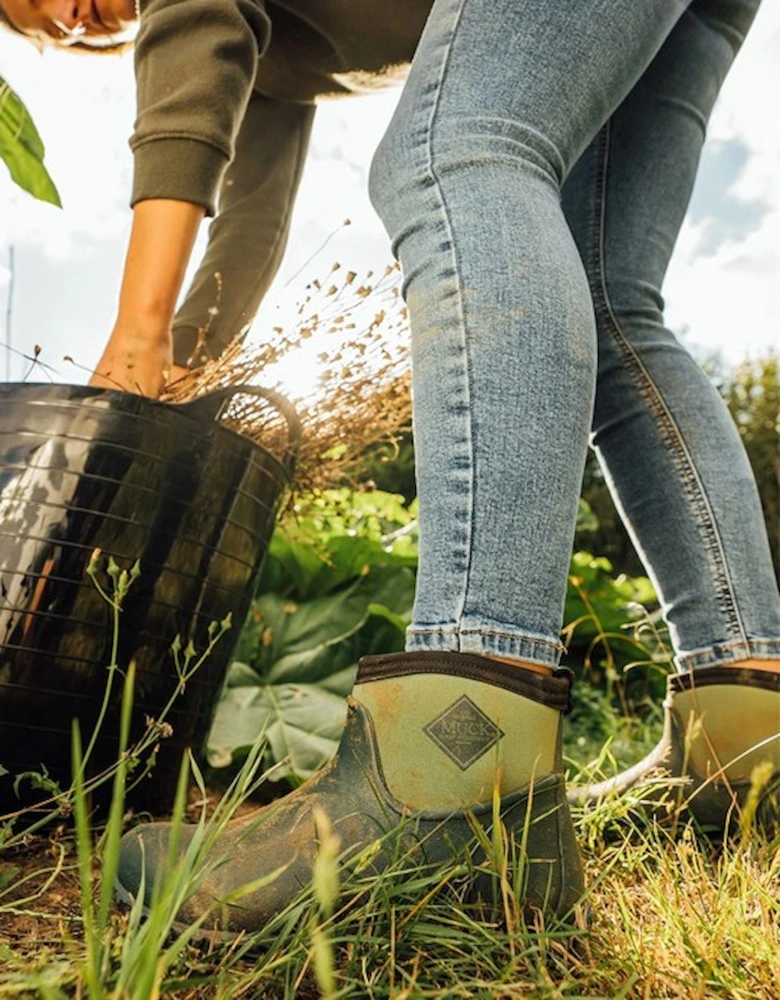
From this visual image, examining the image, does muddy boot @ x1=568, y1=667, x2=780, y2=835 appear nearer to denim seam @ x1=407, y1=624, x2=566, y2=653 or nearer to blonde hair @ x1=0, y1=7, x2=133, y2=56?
denim seam @ x1=407, y1=624, x2=566, y2=653

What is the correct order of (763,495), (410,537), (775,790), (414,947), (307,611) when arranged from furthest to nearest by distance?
1. (763,495)
2. (410,537)
3. (307,611)
4. (775,790)
5. (414,947)

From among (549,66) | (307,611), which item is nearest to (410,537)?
(307,611)

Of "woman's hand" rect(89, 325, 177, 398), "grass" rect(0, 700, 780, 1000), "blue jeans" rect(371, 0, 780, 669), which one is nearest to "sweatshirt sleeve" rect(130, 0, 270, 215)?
"woman's hand" rect(89, 325, 177, 398)

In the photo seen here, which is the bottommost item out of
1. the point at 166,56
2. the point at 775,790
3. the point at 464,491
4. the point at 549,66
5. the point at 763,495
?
the point at 775,790

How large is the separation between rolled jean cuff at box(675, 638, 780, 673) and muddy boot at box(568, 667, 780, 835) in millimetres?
22

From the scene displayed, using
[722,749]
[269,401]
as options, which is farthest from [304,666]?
[722,749]

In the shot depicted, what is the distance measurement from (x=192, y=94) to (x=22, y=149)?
1.02 feet

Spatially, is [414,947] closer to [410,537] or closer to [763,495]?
[410,537]

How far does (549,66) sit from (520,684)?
1.98 ft

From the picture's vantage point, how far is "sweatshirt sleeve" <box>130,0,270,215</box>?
1.17 metres

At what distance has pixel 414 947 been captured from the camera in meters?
0.71

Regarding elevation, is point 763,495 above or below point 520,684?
above

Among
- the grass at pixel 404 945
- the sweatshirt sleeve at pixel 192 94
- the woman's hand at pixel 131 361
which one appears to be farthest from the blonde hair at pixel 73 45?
the grass at pixel 404 945

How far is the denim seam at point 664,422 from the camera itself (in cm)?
118
